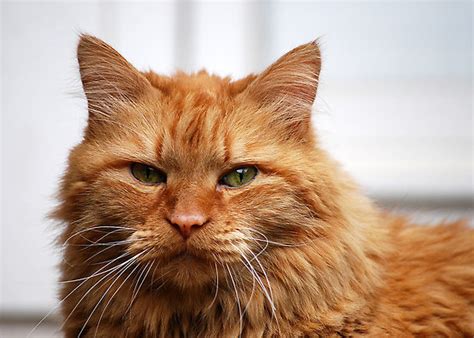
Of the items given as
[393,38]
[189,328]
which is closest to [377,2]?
[393,38]

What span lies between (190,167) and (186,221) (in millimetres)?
155

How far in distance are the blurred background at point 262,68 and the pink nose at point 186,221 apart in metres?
2.06

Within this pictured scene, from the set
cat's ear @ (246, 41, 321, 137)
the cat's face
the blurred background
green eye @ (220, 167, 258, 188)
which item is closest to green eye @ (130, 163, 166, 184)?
the cat's face

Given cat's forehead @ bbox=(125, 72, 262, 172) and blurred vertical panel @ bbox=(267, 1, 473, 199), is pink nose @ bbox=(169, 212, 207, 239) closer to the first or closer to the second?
cat's forehead @ bbox=(125, 72, 262, 172)

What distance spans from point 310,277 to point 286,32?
7.05 feet

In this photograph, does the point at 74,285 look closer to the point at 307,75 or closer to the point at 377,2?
the point at 307,75

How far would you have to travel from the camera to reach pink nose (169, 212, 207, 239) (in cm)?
131

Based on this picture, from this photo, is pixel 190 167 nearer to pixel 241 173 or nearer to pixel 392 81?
pixel 241 173

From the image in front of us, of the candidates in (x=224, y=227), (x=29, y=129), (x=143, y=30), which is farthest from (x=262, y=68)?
(x=224, y=227)

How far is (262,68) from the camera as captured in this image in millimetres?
3385

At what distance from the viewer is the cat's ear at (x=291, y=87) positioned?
153 cm

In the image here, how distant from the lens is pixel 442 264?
5.34ft

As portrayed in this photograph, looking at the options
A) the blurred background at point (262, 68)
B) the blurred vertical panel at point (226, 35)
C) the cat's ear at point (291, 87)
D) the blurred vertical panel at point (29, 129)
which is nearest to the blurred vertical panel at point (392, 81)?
the blurred background at point (262, 68)

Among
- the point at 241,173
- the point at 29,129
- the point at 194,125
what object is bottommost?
the point at 241,173
